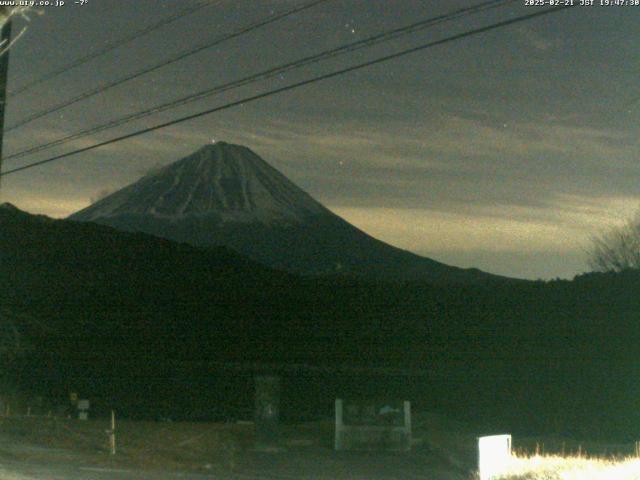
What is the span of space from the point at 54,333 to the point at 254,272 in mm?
25583

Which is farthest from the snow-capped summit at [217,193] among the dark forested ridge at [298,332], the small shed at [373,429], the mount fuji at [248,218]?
the small shed at [373,429]

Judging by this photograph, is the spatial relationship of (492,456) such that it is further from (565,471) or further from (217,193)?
(217,193)

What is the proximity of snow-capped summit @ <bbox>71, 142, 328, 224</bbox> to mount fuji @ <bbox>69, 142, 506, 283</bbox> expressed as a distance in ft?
0.52

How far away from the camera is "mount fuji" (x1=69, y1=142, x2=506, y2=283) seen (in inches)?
5157

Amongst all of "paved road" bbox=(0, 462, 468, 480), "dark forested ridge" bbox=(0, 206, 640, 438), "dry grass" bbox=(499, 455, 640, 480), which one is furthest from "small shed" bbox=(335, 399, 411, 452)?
"dark forested ridge" bbox=(0, 206, 640, 438)

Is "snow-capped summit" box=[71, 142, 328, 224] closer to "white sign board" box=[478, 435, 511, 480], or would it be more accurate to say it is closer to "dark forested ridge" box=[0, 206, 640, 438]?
"dark forested ridge" box=[0, 206, 640, 438]

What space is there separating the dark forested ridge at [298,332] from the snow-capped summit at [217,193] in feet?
212

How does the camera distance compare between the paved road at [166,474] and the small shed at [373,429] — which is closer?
the paved road at [166,474]

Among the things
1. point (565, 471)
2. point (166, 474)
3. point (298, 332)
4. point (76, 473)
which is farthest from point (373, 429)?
point (298, 332)

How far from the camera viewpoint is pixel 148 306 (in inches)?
2692

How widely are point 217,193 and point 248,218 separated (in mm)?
11231

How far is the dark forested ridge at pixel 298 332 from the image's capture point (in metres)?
46.5

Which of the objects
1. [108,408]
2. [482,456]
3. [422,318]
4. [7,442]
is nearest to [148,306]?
[422,318]

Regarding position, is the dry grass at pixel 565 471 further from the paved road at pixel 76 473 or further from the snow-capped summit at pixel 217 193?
the snow-capped summit at pixel 217 193
